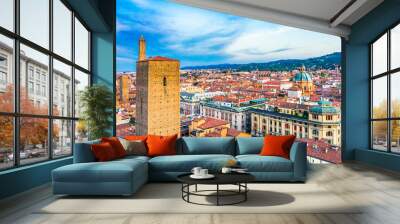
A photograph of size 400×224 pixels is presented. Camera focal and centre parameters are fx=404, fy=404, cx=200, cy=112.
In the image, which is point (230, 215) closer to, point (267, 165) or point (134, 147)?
point (267, 165)

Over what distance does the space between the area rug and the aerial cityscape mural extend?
572cm

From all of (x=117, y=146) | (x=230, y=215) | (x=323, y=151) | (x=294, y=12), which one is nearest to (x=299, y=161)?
(x=230, y=215)

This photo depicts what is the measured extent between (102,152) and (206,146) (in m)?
2.07

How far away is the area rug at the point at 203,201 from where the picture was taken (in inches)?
177

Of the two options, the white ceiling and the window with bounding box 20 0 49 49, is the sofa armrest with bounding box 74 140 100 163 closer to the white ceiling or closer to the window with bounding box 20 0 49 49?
the window with bounding box 20 0 49 49

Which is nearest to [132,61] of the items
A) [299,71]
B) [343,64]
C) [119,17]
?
[119,17]

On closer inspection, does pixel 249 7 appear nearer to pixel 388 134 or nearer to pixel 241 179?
pixel 388 134

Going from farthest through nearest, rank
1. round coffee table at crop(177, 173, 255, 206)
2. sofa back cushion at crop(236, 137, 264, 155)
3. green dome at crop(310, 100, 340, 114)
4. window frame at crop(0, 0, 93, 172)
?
1. green dome at crop(310, 100, 340, 114)
2. sofa back cushion at crop(236, 137, 264, 155)
3. window frame at crop(0, 0, 93, 172)
4. round coffee table at crop(177, 173, 255, 206)

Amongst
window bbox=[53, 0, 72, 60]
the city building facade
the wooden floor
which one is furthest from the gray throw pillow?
the city building facade

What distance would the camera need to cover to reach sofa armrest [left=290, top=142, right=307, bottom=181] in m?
6.52

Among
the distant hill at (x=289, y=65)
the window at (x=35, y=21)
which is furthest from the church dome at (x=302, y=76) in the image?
the window at (x=35, y=21)

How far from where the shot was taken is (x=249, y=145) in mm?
7508

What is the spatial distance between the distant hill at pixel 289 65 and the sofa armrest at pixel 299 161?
5.19 m

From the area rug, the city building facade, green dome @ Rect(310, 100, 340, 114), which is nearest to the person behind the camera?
the area rug
